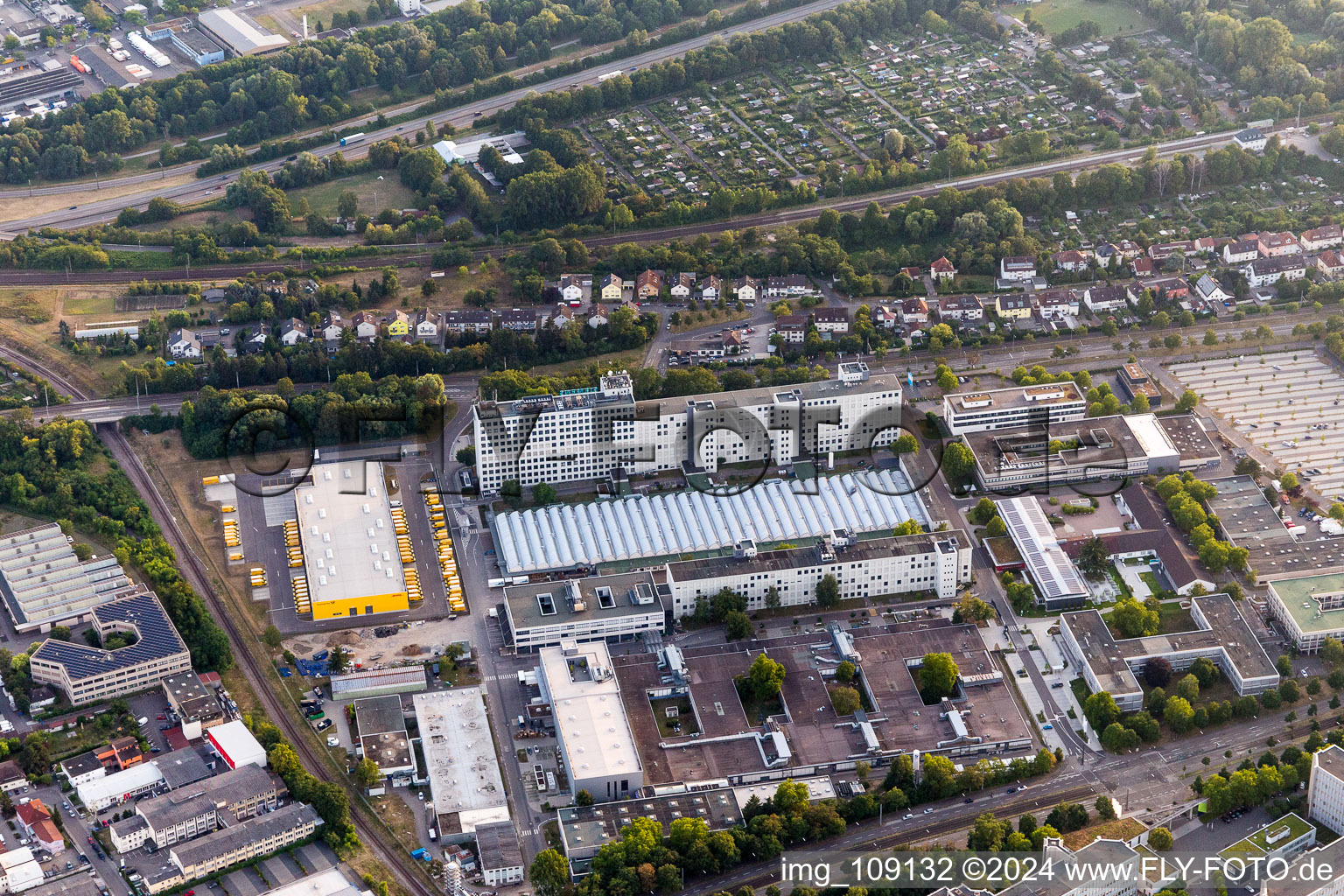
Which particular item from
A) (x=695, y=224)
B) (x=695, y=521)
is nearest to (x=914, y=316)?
(x=695, y=224)

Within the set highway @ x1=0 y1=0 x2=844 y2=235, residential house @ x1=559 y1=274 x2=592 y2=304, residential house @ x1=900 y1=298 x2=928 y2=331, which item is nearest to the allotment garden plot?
highway @ x1=0 y1=0 x2=844 y2=235

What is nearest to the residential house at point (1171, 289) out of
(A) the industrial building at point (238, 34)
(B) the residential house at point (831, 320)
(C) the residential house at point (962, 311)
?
(C) the residential house at point (962, 311)

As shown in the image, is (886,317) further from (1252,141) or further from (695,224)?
(1252,141)

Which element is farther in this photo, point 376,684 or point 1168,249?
point 1168,249

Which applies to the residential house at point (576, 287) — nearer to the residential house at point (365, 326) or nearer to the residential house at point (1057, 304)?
the residential house at point (365, 326)

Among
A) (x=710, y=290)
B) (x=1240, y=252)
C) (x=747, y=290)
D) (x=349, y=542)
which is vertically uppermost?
(x=710, y=290)

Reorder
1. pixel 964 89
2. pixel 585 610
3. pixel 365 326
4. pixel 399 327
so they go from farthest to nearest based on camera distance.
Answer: pixel 964 89
pixel 399 327
pixel 365 326
pixel 585 610

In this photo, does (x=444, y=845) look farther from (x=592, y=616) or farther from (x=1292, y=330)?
(x=1292, y=330)
